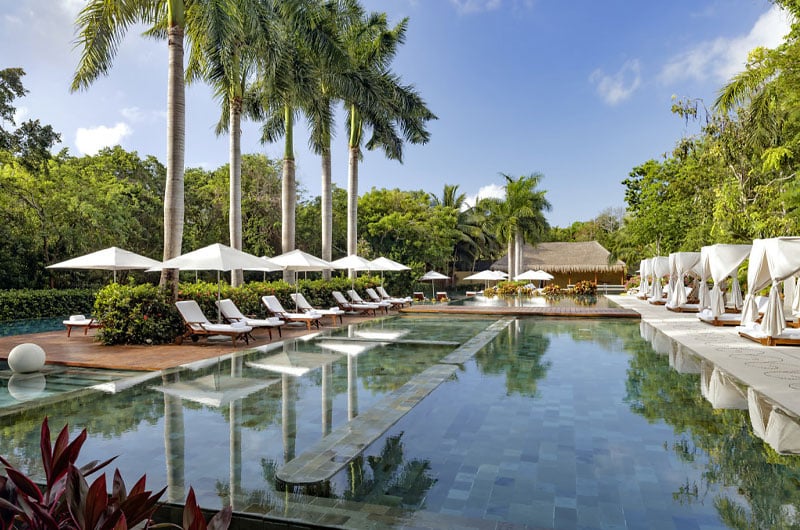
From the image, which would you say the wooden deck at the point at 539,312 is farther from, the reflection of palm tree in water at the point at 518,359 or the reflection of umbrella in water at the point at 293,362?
the reflection of umbrella in water at the point at 293,362

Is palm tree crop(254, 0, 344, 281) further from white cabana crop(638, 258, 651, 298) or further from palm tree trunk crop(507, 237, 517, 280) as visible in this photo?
palm tree trunk crop(507, 237, 517, 280)

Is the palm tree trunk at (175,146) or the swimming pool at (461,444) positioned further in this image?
the palm tree trunk at (175,146)

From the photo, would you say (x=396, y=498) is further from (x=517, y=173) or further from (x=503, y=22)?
(x=517, y=173)

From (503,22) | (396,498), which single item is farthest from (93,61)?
(503,22)

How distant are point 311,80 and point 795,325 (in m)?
14.7

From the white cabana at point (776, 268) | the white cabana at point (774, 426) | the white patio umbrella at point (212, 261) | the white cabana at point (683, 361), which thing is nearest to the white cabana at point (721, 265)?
the white cabana at point (776, 268)

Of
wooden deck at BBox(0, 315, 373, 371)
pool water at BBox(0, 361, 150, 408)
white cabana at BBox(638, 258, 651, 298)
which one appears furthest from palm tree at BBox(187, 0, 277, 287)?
white cabana at BBox(638, 258, 651, 298)

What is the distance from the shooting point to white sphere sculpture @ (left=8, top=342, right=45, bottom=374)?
8148mm

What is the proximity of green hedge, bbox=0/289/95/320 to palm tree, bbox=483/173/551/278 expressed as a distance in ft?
93.6

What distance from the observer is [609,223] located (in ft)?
227

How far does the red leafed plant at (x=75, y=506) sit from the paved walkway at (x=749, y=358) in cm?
636

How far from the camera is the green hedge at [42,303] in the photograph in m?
16.9

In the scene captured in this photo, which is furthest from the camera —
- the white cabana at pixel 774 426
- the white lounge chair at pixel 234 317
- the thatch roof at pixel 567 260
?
the thatch roof at pixel 567 260

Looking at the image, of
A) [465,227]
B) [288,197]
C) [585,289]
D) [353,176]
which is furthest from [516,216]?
[288,197]
